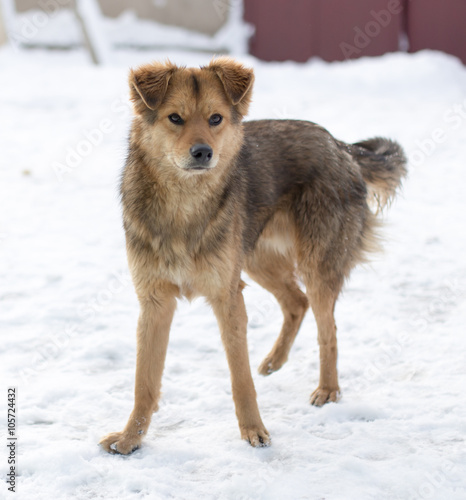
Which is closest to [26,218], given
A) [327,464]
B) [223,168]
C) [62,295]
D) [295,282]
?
[62,295]

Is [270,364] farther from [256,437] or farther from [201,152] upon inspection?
[201,152]

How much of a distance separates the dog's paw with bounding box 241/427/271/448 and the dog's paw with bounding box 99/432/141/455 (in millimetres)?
554

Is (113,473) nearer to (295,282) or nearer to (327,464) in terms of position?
(327,464)

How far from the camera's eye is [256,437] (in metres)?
3.39

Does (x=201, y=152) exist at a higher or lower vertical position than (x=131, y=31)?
higher

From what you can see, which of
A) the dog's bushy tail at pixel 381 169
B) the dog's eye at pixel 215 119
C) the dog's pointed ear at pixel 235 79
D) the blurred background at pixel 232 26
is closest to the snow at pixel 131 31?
the blurred background at pixel 232 26

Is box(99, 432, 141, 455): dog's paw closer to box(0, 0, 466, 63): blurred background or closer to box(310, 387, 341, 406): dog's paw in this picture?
box(310, 387, 341, 406): dog's paw

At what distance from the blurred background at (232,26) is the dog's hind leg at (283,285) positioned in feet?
27.2

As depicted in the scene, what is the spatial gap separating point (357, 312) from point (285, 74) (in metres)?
7.38

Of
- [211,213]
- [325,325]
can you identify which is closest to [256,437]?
[325,325]

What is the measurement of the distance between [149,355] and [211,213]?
0.83m

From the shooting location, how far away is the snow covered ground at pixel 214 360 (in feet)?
9.95

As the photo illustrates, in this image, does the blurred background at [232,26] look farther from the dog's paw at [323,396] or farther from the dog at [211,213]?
the dog's paw at [323,396]

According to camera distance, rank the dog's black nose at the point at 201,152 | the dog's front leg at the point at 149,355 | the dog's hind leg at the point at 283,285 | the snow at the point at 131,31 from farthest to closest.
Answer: the snow at the point at 131,31
the dog's hind leg at the point at 283,285
the dog's front leg at the point at 149,355
the dog's black nose at the point at 201,152
